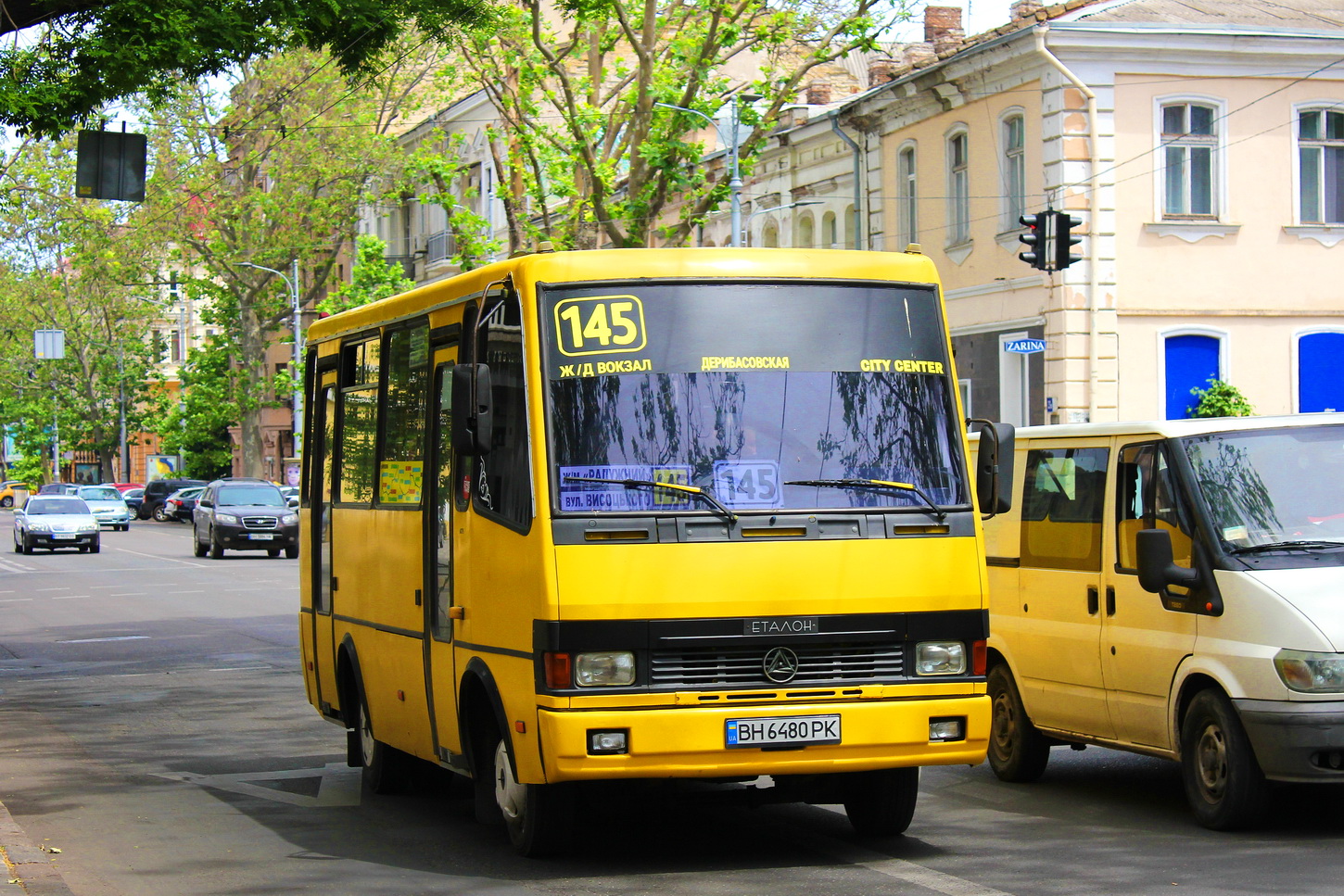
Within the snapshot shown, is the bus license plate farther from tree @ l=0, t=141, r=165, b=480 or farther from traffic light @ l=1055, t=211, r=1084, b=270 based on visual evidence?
tree @ l=0, t=141, r=165, b=480

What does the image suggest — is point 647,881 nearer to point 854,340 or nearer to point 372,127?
point 854,340

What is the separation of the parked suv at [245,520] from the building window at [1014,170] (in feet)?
56.1

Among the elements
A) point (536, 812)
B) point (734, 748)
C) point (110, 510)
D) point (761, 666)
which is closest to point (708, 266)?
point (761, 666)

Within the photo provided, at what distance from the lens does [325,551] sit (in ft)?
37.4

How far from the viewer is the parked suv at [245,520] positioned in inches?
1667

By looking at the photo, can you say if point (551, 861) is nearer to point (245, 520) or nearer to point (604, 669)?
point (604, 669)

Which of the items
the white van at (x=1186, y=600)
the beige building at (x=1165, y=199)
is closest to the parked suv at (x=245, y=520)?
the beige building at (x=1165, y=199)

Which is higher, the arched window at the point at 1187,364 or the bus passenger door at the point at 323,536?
the arched window at the point at 1187,364

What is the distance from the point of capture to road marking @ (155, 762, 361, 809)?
→ 34.3 ft

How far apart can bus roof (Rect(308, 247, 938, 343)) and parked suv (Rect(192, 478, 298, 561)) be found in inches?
1360

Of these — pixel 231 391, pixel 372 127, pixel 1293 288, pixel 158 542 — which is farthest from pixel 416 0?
pixel 231 391

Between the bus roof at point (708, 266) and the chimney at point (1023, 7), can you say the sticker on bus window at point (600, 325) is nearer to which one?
the bus roof at point (708, 266)

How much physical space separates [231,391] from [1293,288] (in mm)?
45454

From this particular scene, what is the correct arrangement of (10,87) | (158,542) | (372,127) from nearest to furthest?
1. (10,87)
2. (158,542)
3. (372,127)
